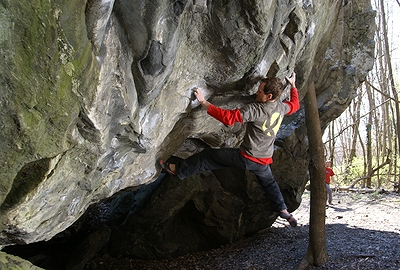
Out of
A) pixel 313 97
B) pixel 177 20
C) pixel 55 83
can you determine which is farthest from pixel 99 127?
pixel 313 97

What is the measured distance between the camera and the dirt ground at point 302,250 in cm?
Answer: 683

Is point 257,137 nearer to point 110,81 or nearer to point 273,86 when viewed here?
point 273,86

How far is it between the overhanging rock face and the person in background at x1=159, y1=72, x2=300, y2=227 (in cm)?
30

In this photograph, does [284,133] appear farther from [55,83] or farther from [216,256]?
[55,83]

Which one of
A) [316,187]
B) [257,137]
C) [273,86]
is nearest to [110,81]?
[273,86]

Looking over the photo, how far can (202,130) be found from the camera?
5742 millimetres

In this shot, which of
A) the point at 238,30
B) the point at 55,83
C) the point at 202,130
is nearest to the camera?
the point at 55,83

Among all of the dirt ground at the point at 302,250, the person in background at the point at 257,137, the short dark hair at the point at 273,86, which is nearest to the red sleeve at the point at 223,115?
the person in background at the point at 257,137

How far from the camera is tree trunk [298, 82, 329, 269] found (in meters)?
6.52

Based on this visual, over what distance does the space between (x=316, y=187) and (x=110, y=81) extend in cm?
492

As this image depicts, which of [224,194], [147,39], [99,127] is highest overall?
[147,39]

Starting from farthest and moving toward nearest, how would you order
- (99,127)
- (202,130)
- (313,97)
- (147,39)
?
1. (313,97)
2. (202,130)
3. (99,127)
4. (147,39)

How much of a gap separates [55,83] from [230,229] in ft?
23.4

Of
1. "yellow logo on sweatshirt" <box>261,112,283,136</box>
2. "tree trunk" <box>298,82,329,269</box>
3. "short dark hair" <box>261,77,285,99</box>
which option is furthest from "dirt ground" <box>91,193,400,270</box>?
"short dark hair" <box>261,77,285,99</box>
